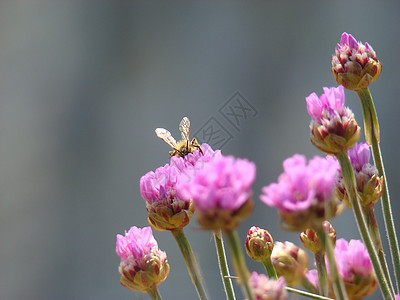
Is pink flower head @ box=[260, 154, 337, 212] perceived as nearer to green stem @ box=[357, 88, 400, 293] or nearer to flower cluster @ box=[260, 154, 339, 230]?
flower cluster @ box=[260, 154, 339, 230]

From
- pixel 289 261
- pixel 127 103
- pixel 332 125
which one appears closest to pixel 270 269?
pixel 289 261

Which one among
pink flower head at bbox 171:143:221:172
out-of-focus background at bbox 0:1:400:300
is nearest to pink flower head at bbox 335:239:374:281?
pink flower head at bbox 171:143:221:172

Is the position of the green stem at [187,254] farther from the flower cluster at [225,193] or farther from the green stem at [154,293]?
the flower cluster at [225,193]

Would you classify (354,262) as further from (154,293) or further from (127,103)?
(127,103)

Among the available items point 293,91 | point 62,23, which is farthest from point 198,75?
point 62,23

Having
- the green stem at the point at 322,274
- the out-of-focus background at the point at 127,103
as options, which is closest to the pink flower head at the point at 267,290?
the green stem at the point at 322,274

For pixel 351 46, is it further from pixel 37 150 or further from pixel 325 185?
pixel 37 150
